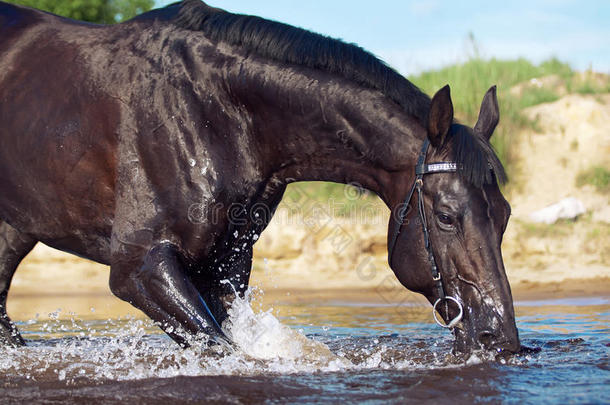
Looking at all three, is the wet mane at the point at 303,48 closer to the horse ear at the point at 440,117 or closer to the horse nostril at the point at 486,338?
the horse ear at the point at 440,117

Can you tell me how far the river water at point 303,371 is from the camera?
2.83 metres

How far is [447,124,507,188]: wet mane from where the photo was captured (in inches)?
121

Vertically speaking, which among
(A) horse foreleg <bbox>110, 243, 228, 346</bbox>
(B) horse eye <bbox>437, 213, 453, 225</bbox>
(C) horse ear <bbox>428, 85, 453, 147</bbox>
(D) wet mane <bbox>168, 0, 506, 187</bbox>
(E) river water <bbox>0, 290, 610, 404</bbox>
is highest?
(D) wet mane <bbox>168, 0, 506, 187</bbox>

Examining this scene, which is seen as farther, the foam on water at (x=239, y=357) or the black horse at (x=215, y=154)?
the foam on water at (x=239, y=357)

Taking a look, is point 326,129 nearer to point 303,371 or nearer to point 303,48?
point 303,48

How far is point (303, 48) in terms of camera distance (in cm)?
352

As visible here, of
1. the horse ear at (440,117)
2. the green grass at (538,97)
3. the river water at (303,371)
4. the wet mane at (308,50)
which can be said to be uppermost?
the green grass at (538,97)

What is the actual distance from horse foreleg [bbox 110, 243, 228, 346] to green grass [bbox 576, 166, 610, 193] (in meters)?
8.04

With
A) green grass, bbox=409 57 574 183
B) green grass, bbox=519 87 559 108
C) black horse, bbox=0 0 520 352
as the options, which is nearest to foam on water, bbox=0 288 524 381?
black horse, bbox=0 0 520 352

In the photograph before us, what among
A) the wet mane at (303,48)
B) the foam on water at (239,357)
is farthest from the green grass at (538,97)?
the wet mane at (303,48)

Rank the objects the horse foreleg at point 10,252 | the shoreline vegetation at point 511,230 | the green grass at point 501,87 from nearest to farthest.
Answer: the horse foreleg at point 10,252
the shoreline vegetation at point 511,230
the green grass at point 501,87

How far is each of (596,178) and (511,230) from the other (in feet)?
5.63

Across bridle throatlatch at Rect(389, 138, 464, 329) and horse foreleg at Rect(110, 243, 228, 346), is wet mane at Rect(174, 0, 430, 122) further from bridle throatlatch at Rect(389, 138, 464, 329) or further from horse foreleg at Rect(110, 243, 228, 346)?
horse foreleg at Rect(110, 243, 228, 346)

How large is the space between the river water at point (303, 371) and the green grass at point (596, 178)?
5.59 metres
